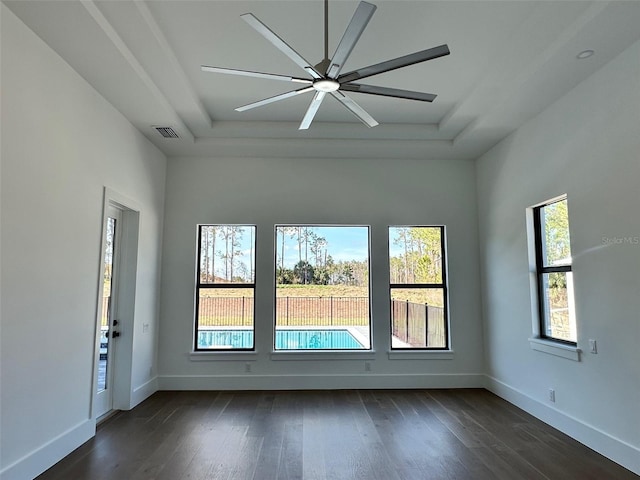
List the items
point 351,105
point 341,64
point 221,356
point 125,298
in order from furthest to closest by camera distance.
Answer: point 221,356 < point 125,298 < point 351,105 < point 341,64

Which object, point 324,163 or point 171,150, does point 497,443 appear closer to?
point 324,163

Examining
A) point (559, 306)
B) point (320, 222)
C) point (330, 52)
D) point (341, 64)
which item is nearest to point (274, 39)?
point (341, 64)

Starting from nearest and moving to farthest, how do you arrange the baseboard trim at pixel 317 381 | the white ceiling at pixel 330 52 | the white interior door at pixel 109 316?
the white ceiling at pixel 330 52, the white interior door at pixel 109 316, the baseboard trim at pixel 317 381

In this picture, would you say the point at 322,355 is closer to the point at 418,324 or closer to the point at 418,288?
the point at 418,324

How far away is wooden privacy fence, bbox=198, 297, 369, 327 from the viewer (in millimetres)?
5207

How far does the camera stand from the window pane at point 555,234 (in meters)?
3.76

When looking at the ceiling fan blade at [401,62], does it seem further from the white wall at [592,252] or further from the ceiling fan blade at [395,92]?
the white wall at [592,252]

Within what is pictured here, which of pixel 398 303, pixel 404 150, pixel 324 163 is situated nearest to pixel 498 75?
pixel 404 150

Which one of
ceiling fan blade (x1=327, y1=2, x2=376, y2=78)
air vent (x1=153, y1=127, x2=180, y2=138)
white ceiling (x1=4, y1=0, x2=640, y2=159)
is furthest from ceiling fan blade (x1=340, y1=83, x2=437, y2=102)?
air vent (x1=153, y1=127, x2=180, y2=138)

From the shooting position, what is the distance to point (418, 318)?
5297mm

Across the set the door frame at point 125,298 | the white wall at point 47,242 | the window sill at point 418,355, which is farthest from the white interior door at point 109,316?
the window sill at point 418,355

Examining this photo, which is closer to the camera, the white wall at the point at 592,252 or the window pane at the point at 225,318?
the white wall at the point at 592,252

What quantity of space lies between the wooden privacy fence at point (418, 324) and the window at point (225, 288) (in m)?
2.00

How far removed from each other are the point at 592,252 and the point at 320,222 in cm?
311
